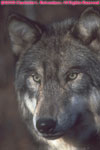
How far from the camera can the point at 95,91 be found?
10.0 feet

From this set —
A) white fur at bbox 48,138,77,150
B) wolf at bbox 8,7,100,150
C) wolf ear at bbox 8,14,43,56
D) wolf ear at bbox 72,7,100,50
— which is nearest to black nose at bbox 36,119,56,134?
wolf at bbox 8,7,100,150

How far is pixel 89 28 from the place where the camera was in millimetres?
3133

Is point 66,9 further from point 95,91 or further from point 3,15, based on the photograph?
point 95,91

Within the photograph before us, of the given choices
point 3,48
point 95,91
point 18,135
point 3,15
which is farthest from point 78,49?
point 3,48

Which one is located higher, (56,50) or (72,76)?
(56,50)

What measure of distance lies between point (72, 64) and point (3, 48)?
4.74 metres

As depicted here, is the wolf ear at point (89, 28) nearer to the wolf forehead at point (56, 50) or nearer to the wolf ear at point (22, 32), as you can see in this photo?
the wolf forehead at point (56, 50)

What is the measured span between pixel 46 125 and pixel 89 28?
1054 mm

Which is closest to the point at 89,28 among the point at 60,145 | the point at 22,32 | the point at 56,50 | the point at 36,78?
the point at 56,50

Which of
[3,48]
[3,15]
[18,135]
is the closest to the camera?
[18,135]

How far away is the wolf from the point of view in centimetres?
295

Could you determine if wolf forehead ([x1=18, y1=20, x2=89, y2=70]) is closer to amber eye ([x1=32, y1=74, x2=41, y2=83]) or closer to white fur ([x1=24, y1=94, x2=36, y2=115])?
amber eye ([x1=32, y1=74, x2=41, y2=83])

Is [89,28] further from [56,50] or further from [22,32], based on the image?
[22,32]

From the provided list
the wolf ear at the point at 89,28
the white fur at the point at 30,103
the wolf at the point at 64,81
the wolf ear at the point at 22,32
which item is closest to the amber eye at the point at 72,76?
the wolf at the point at 64,81
